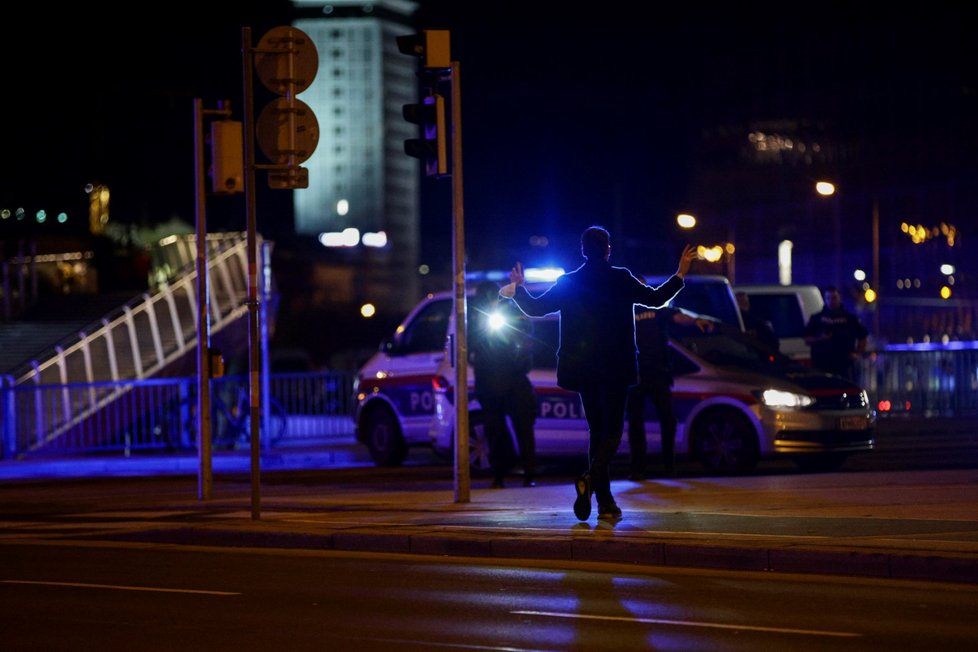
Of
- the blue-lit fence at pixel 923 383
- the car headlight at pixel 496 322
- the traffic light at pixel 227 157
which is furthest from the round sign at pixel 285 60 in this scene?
the blue-lit fence at pixel 923 383

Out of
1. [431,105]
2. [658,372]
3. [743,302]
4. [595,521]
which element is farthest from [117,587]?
[743,302]

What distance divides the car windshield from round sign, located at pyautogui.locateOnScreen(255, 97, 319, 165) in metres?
5.94

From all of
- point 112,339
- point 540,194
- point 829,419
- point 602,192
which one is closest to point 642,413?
point 829,419

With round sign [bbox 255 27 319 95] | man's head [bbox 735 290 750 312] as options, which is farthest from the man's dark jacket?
man's head [bbox 735 290 750 312]

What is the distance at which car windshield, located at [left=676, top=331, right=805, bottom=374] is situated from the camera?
55.2ft

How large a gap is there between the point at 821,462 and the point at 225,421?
11.1 m

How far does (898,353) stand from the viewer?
2317cm

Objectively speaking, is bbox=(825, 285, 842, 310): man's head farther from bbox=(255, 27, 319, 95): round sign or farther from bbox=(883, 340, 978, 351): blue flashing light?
bbox=(255, 27, 319, 95): round sign

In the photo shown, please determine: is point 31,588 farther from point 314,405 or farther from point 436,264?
point 436,264

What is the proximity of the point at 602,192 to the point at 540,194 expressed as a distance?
40.5 ft

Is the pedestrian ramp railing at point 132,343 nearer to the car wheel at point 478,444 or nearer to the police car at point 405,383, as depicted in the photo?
the police car at point 405,383

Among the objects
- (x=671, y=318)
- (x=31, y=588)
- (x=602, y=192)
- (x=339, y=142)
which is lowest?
(x=31, y=588)

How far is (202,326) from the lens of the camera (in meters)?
14.9

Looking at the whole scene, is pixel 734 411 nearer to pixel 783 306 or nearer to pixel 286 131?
pixel 286 131
